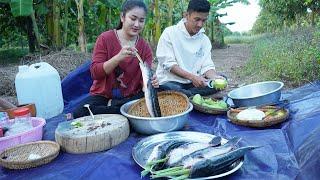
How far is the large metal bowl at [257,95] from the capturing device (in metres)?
3.01

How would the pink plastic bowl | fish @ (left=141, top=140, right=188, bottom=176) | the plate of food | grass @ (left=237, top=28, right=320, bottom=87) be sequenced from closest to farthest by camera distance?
fish @ (left=141, top=140, right=188, bottom=176) → the pink plastic bowl → the plate of food → grass @ (left=237, top=28, right=320, bottom=87)

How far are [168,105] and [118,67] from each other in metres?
0.63

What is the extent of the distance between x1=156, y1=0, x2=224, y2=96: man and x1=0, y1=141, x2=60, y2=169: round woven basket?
A: 5.14 ft

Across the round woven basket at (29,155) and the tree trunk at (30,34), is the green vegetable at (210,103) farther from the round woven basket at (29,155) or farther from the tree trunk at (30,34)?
the tree trunk at (30,34)

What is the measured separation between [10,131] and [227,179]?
1.65 metres

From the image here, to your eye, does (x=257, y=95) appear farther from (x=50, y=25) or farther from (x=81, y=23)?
(x=50, y=25)

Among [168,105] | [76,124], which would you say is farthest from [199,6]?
[76,124]

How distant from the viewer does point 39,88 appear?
3537 millimetres

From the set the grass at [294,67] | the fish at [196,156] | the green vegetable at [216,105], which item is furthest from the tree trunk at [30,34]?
the fish at [196,156]

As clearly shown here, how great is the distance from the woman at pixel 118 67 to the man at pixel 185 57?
48cm

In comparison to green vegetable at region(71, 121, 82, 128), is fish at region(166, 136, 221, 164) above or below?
below

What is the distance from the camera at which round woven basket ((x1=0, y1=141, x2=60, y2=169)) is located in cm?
215

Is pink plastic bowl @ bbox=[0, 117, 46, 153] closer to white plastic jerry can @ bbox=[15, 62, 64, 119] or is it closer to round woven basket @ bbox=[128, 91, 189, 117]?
round woven basket @ bbox=[128, 91, 189, 117]

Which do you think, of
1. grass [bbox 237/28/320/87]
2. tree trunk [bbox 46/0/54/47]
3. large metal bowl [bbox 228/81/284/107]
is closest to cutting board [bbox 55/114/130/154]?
large metal bowl [bbox 228/81/284/107]
